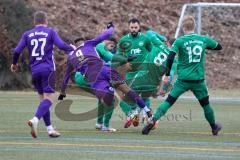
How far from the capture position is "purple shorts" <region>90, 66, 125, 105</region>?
17.8m

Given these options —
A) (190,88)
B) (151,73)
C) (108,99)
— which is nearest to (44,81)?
(108,99)

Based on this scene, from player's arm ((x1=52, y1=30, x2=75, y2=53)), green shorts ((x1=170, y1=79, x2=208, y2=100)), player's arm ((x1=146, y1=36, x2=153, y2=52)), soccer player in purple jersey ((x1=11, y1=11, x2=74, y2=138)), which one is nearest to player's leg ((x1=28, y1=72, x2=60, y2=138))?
soccer player in purple jersey ((x1=11, y1=11, x2=74, y2=138))

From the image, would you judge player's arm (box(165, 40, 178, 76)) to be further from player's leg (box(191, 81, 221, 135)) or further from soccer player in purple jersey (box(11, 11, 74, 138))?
soccer player in purple jersey (box(11, 11, 74, 138))

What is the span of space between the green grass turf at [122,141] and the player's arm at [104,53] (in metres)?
1.41

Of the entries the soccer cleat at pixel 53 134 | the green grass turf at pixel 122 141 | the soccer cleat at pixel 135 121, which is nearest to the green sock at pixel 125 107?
the green grass turf at pixel 122 141

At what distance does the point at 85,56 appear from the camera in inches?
690

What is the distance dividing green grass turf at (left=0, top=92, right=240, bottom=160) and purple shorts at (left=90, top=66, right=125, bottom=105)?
26.5 inches

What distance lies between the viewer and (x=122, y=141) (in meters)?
15.0

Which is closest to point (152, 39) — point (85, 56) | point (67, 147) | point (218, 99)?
point (85, 56)

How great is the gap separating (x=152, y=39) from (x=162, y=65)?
2.83 m

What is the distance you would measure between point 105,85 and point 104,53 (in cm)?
65

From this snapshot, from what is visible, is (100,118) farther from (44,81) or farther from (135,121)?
(44,81)

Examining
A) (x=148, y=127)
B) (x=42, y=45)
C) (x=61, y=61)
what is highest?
(x=42, y=45)

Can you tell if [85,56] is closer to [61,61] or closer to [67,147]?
[67,147]
